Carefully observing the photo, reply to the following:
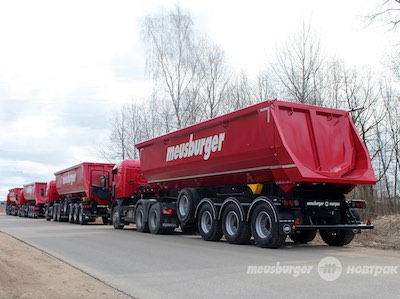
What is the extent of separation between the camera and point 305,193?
1215 centimetres

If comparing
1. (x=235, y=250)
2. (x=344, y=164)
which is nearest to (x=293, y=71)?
(x=344, y=164)

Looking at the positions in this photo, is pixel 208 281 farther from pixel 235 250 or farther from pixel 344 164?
pixel 344 164

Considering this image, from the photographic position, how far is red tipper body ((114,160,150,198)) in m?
21.0

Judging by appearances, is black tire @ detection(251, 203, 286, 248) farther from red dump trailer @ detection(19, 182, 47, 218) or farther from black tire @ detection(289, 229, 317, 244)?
red dump trailer @ detection(19, 182, 47, 218)

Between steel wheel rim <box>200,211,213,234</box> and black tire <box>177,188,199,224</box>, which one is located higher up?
black tire <box>177,188,199,224</box>

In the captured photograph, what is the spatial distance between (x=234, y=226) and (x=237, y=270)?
16.5ft

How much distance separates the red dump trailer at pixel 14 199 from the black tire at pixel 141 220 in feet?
104

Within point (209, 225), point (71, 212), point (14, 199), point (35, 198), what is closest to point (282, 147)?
point (209, 225)

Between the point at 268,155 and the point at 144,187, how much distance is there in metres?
9.68

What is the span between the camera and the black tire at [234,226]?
12.8m

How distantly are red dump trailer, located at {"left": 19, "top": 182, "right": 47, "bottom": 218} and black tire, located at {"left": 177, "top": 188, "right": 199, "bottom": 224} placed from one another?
87.8ft

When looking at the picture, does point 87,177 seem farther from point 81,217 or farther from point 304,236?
point 304,236

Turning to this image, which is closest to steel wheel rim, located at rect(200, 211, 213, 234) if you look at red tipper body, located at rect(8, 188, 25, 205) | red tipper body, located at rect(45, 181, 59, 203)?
red tipper body, located at rect(45, 181, 59, 203)
